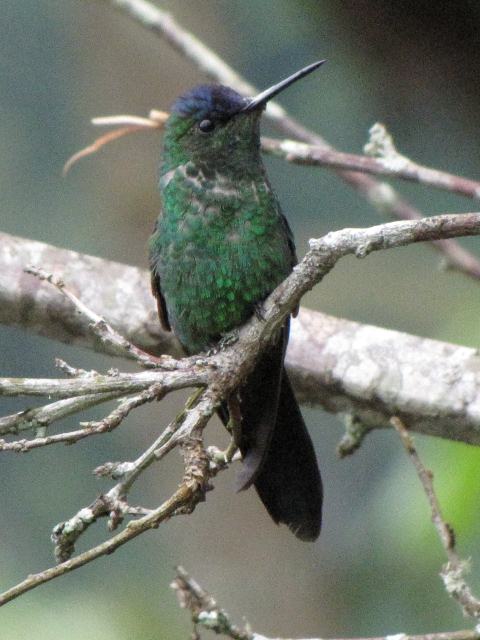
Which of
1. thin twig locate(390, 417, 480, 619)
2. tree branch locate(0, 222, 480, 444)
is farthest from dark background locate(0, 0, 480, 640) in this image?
thin twig locate(390, 417, 480, 619)

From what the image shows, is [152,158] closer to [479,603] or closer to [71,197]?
[71,197]

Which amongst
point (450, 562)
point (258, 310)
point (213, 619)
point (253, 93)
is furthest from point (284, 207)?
point (213, 619)

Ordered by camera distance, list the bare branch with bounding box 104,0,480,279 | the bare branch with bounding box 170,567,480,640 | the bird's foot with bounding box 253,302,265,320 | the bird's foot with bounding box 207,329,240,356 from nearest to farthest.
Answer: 1. the bare branch with bounding box 170,567,480,640
2. the bird's foot with bounding box 207,329,240,356
3. the bird's foot with bounding box 253,302,265,320
4. the bare branch with bounding box 104,0,480,279

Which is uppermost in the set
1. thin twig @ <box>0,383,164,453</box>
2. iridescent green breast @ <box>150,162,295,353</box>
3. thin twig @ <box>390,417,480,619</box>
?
iridescent green breast @ <box>150,162,295,353</box>

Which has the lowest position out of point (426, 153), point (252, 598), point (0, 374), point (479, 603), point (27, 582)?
point (479, 603)

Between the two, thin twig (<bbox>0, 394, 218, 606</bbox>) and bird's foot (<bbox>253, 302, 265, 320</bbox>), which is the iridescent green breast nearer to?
bird's foot (<bbox>253, 302, 265, 320</bbox>)

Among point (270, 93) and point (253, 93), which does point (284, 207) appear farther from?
point (270, 93)

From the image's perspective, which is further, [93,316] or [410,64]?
[410,64]

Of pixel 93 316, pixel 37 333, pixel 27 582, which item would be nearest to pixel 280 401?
pixel 37 333
